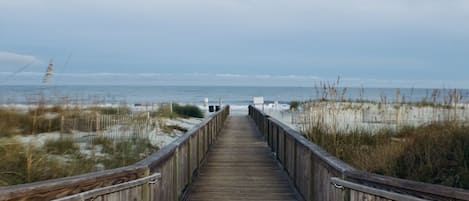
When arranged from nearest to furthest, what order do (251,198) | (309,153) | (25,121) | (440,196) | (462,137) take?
1. (440,196)
2. (309,153)
3. (251,198)
4. (462,137)
5. (25,121)

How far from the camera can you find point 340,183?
4082mm

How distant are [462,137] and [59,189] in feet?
23.1

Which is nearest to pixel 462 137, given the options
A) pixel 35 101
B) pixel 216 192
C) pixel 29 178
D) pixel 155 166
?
pixel 216 192

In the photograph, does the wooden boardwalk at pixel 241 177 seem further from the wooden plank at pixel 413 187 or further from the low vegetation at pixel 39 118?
the low vegetation at pixel 39 118

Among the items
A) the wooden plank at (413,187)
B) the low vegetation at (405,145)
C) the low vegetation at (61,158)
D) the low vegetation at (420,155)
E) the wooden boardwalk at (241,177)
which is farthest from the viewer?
the low vegetation at (405,145)

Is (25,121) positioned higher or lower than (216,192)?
higher

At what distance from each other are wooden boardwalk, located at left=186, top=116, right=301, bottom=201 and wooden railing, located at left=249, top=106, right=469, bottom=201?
38 centimetres

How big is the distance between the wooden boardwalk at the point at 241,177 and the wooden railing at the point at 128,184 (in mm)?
576

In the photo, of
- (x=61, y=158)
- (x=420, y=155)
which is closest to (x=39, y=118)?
(x=61, y=158)

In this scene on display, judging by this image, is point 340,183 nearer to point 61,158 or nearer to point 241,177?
point 241,177

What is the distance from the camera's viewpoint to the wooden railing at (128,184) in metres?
2.96

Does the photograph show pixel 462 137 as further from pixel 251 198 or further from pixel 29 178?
pixel 29 178

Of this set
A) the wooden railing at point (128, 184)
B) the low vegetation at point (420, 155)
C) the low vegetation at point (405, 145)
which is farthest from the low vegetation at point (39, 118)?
the low vegetation at point (420, 155)

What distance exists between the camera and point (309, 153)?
577cm
